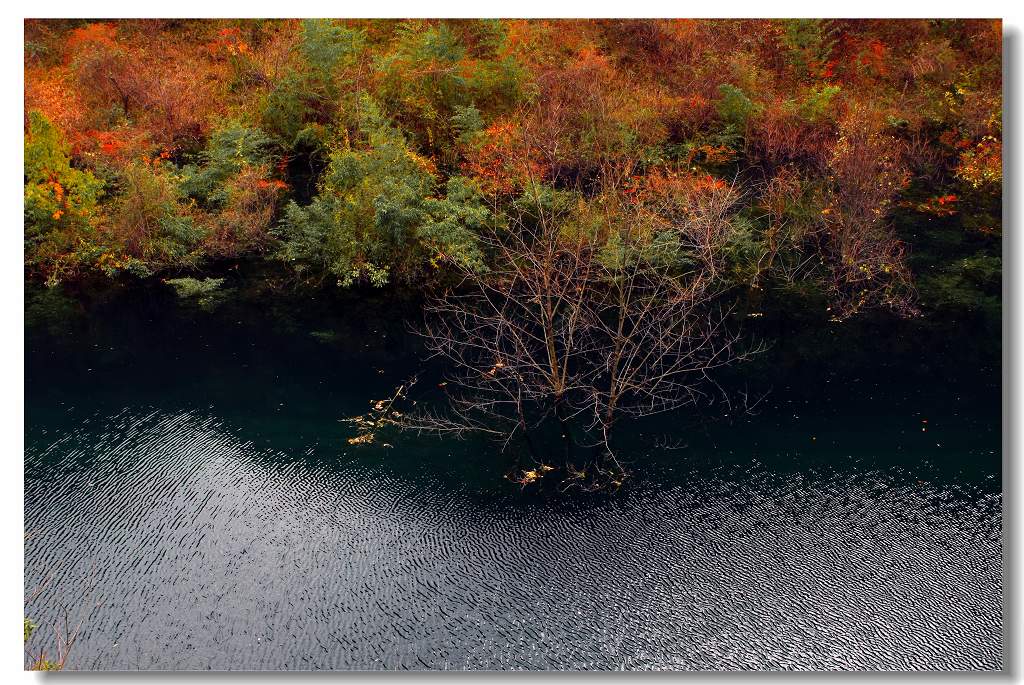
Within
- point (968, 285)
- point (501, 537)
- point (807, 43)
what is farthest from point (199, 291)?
point (968, 285)

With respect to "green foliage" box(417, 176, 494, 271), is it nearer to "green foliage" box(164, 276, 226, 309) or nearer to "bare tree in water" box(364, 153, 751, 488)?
"bare tree in water" box(364, 153, 751, 488)

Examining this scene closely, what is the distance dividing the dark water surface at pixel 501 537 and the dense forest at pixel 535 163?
8.74 feet

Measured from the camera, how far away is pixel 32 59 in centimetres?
1653

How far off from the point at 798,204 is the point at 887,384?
560 cm

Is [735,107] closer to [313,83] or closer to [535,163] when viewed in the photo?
[535,163]

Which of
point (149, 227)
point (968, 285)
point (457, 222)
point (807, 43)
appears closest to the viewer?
point (968, 285)

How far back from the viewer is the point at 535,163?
53.7ft

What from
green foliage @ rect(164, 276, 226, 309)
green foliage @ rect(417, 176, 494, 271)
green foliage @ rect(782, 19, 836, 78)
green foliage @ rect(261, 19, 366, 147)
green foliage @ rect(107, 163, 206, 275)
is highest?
green foliage @ rect(782, 19, 836, 78)

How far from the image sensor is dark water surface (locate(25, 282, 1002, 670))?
25.0 ft

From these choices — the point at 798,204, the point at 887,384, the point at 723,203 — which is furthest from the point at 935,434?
the point at 798,204

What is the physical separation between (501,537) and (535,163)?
29.7ft

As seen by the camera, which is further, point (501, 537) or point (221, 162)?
point (221, 162)

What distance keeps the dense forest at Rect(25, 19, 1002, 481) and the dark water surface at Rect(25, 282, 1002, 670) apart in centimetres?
266

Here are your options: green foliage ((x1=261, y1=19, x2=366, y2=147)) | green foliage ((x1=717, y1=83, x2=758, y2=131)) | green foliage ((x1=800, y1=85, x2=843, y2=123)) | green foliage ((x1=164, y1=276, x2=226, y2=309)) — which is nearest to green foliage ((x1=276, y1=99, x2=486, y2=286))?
green foliage ((x1=164, y1=276, x2=226, y2=309))
